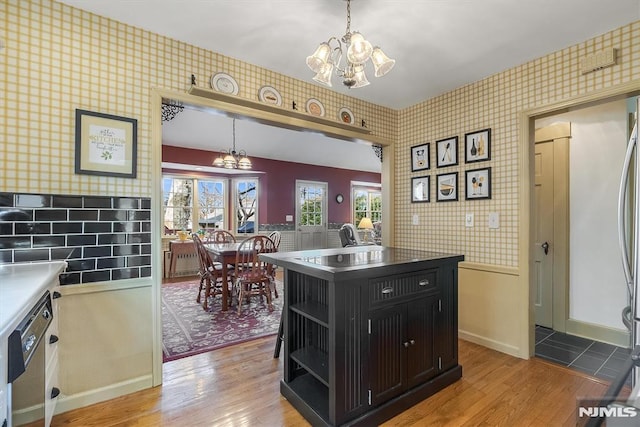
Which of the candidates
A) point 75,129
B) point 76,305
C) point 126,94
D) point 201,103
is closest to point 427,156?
point 201,103

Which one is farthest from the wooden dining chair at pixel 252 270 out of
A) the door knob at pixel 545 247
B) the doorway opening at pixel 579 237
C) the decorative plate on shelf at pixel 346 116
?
the door knob at pixel 545 247

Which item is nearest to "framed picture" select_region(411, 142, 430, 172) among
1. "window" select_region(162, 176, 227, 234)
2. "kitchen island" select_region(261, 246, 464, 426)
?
"kitchen island" select_region(261, 246, 464, 426)

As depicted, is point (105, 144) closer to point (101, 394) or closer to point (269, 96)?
point (269, 96)

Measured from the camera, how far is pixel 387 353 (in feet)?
5.66

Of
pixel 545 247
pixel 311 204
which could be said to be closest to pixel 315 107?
pixel 545 247

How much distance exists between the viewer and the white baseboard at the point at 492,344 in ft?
8.23

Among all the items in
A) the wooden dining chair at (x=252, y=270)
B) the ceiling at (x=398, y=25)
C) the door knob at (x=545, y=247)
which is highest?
the ceiling at (x=398, y=25)

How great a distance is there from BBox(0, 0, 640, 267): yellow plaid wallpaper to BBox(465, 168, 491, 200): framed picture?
5cm

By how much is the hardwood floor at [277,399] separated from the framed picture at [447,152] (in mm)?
1769

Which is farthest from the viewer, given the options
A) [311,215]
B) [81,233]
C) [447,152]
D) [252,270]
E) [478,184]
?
[311,215]

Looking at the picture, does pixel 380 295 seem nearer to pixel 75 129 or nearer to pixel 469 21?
pixel 469 21

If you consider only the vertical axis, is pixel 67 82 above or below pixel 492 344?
above

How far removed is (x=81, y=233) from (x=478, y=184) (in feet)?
9.97

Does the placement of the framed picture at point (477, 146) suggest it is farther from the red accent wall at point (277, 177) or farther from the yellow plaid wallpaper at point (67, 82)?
the red accent wall at point (277, 177)
